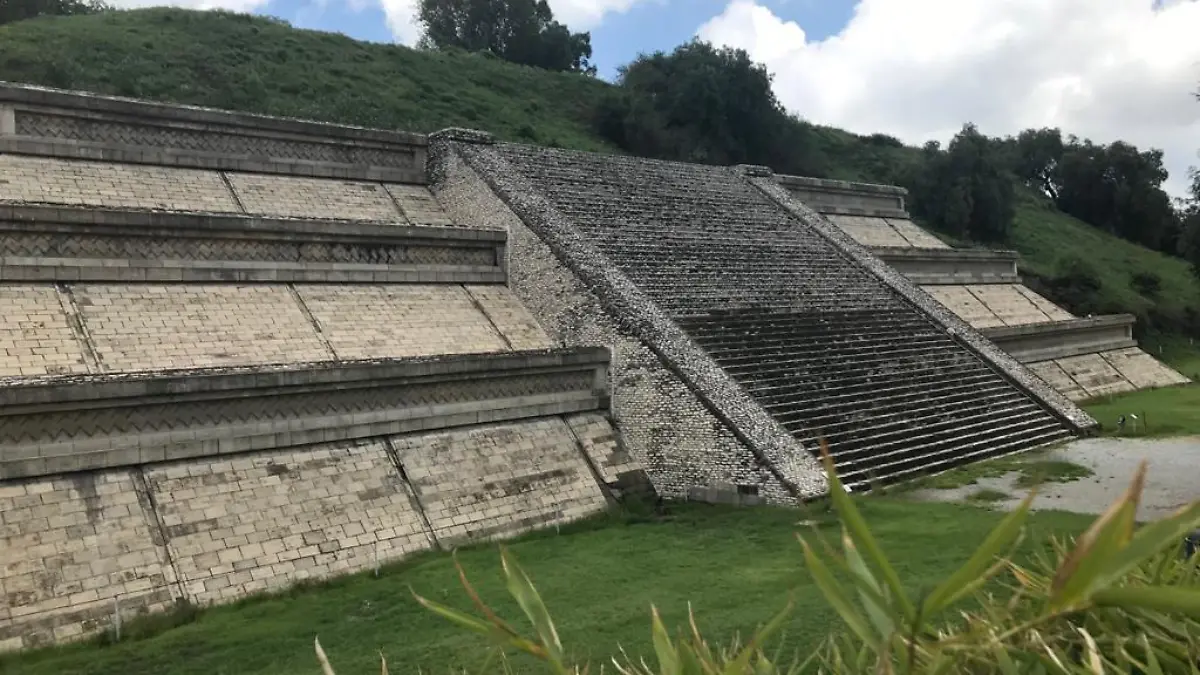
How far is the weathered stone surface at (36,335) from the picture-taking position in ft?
23.4

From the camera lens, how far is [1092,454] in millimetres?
10453

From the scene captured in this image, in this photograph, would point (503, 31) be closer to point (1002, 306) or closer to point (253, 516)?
point (1002, 306)

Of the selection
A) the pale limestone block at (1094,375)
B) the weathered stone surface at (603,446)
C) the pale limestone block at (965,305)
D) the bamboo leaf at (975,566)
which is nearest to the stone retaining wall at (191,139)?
the weathered stone surface at (603,446)

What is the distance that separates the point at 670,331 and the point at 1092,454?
17.7 feet

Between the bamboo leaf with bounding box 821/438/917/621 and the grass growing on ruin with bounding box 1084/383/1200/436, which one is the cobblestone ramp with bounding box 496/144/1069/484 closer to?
the grass growing on ruin with bounding box 1084/383/1200/436

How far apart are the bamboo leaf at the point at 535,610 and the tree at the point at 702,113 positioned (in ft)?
88.4

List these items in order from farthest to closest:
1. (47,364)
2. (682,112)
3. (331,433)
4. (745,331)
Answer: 1. (682,112)
2. (745,331)
3. (331,433)
4. (47,364)

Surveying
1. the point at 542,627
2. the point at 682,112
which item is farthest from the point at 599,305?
the point at 682,112

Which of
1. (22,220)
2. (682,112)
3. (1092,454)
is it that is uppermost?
(682,112)

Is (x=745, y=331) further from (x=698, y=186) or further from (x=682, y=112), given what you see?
(x=682, y=112)

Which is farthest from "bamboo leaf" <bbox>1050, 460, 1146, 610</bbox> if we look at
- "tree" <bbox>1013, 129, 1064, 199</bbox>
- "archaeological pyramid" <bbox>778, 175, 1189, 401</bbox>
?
"tree" <bbox>1013, 129, 1064, 199</bbox>

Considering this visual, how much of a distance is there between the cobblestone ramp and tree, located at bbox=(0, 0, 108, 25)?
67.0 feet

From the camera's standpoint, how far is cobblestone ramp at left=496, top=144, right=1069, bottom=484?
10375 mm

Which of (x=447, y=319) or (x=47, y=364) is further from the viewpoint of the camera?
(x=447, y=319)
